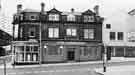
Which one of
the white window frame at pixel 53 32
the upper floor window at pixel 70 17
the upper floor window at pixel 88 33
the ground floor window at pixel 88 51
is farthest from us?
the upper floor window at pixel 88 33

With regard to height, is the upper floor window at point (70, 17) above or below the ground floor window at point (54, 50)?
above

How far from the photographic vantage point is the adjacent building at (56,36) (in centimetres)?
3525

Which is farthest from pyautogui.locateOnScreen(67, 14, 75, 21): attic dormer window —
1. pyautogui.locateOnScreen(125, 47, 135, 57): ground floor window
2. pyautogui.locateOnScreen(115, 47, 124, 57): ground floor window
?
pyautogui.locateOnScreen(125, 47, 135, 57): ground floor window

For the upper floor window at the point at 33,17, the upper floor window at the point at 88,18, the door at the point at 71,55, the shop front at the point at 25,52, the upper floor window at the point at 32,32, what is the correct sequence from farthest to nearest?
1. the upper floor window at the point at 88,18
2. the door at the point at 71,55
3. the upper floor window at the point at 33,17
4. the upper floor window at the point at 32,32
5. the shop front at the point at 25,52

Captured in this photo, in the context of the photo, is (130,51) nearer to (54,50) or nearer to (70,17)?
(70,17)

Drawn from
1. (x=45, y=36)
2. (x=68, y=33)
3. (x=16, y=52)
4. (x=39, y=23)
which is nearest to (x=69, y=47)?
(x=68, y=33)

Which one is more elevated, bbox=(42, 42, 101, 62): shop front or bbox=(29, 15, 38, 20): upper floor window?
bbox=(29, 15, 38, 20): upper floor window

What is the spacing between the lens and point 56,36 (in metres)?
36.8

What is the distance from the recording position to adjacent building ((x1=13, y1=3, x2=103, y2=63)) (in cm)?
3525

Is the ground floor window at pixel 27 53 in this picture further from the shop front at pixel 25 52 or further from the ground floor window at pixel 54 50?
the ground floor window at pixel 54 50

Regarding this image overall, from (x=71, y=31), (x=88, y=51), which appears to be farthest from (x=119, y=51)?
(x=71, y=31)

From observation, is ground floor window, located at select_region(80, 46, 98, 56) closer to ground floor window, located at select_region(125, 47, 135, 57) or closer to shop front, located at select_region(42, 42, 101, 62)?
shop front, located at select_region(42, 42, 101, 62)

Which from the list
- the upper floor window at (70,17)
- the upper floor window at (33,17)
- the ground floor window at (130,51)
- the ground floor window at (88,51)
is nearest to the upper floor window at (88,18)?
the upper floor window at (70,17)

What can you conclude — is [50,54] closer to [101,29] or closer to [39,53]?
[39,53]
